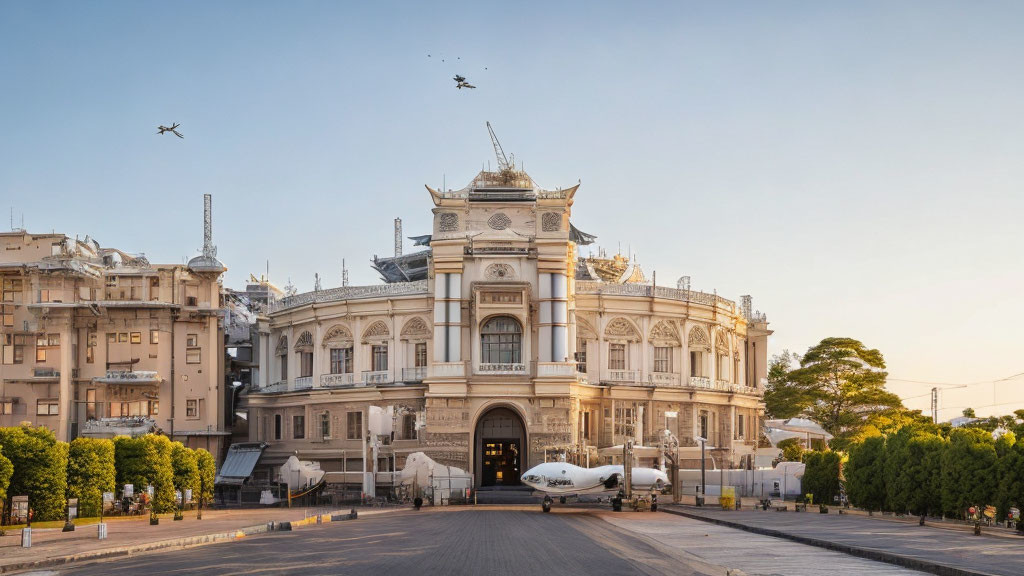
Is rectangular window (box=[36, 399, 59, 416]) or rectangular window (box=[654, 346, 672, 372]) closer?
rectangular window (box=[36, 399, 59, 416])

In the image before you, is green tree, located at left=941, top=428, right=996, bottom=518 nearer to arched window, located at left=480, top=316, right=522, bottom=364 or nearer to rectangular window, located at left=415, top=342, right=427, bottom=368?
arched window, located at left=480, top=316, right=522, bottom=364

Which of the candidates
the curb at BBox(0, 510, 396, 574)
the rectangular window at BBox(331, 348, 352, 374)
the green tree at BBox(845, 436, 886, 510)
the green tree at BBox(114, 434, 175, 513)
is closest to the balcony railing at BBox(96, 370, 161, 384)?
the rectangular window at BBox(331, 348, 352, 374)

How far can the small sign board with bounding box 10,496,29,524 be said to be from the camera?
57.1m

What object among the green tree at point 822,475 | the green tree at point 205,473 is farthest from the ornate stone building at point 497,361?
the green tree at point 205,473

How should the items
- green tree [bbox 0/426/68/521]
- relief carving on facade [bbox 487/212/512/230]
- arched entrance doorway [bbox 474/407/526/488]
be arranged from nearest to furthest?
green tree [bbox 0/426/68/521] < arched entrance doorway [bbox 474/407/526/488] < relief carving on facade [bbox 487/212/512/230]

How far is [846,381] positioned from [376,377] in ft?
141

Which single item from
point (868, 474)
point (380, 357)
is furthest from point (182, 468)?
point (868, 474)

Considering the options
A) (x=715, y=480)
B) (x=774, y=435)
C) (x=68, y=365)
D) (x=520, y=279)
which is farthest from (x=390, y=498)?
(x=774, y=435)

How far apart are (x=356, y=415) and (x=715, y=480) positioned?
93.8 feet

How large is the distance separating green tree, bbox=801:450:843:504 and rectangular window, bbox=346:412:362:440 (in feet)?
114

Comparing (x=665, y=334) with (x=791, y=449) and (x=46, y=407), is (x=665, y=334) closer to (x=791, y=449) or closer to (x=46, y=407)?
(x=791, y=449)

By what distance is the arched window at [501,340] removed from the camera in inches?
3472

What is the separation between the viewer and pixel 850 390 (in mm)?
105688

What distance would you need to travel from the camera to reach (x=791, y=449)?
109250 millimetres
